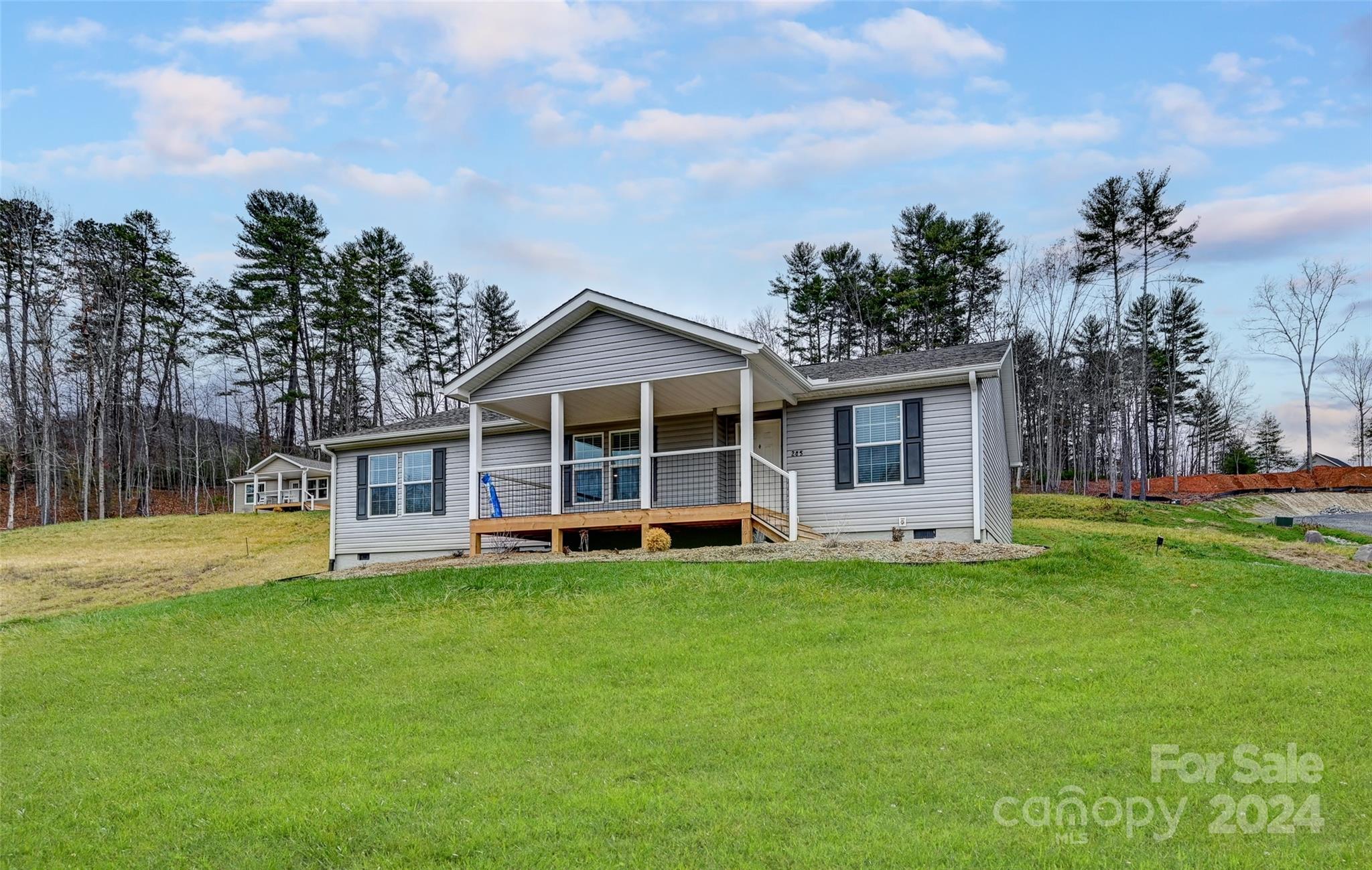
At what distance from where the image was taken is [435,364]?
141ft

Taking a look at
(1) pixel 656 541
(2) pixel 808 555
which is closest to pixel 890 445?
(2) pixel 808 555

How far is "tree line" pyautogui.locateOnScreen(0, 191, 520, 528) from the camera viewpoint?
35719 millimetres

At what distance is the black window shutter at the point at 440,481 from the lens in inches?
755

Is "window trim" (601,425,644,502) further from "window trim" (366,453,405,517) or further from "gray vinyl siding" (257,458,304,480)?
"gray vinyl siding" (257,458,304,480)

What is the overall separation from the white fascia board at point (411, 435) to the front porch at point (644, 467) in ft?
2.59

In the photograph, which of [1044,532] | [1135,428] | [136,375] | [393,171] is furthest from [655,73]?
[1135,428]

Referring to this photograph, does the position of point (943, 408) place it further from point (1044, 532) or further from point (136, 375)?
point (136, 375)

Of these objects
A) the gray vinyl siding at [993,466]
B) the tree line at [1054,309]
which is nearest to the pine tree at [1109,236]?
the tree line at [1054,309]

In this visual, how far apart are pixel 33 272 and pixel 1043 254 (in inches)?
1659

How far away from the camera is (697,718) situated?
6.42 metres

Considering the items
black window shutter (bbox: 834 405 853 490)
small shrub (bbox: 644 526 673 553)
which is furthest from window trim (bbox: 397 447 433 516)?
black window shutter (bbox: 834 405 853 490)

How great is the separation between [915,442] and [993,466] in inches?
Result: 120

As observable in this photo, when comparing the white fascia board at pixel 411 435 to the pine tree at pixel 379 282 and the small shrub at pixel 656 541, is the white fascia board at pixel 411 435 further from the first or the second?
the pine tree at pixel 379 282

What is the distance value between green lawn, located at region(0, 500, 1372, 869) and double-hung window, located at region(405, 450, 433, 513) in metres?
7.53
